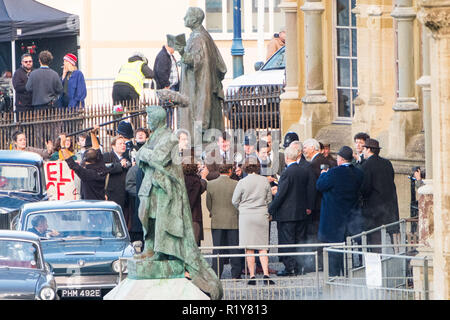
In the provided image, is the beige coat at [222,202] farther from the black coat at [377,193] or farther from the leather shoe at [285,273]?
the black coat at [377,193]

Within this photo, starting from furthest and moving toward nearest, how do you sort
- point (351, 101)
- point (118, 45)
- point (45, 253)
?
1. point (118, 45)
2. point (351, 101)
3. point (45, 253)

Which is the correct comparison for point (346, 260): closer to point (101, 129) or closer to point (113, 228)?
point (113, 228)

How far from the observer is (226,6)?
47.1 metres

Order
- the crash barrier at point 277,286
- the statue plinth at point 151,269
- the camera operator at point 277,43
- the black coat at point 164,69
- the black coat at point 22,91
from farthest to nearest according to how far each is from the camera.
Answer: the camera operator at point 277,43 → the black coat at point 22,91 → the black coat at point 164,69 → the crash barrier at point 277,286 → the statue plinth at point 151,269

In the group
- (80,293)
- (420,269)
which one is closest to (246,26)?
(80,293)

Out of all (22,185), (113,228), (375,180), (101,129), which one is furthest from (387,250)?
(101,129)

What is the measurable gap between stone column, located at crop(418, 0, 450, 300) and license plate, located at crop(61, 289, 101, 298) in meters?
5.46

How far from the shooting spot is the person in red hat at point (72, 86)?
30.4m

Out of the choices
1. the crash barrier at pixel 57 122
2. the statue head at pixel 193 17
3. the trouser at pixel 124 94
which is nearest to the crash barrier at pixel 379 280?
the statue head at pixel 193 17

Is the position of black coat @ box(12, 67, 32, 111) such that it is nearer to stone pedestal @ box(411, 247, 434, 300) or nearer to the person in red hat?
the person in red hat

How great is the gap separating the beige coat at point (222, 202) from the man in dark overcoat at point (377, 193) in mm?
1659

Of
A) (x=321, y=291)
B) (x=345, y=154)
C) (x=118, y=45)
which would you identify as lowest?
(x=321, y=291)

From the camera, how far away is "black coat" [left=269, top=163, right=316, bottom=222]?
20.5 m
